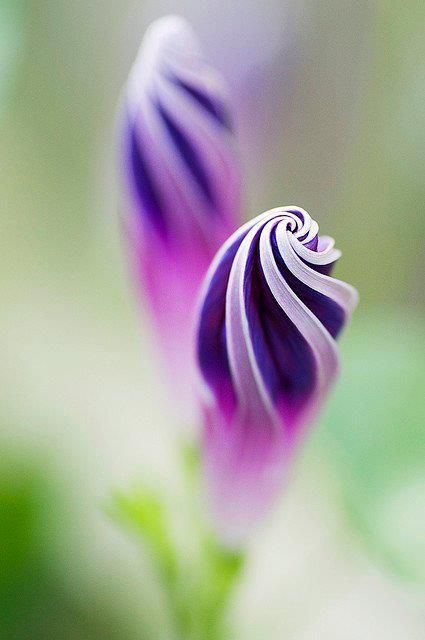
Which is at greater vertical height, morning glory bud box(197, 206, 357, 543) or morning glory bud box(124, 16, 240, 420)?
morning glory bud box(124, 16, 240, 420)

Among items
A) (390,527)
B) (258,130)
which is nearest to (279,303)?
(390,527)

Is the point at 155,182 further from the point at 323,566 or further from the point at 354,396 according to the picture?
the point at 323,566

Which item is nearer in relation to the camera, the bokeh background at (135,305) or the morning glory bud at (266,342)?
the morning glory bud at (266,342)

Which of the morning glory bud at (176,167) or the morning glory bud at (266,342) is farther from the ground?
the morning glory bud at (176,167)

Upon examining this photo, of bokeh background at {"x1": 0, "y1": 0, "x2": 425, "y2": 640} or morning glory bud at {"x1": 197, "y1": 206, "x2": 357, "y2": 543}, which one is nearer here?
morning glory bud at {"x1": 197, "y1": 206, "x2": 357, "y2": 543}
